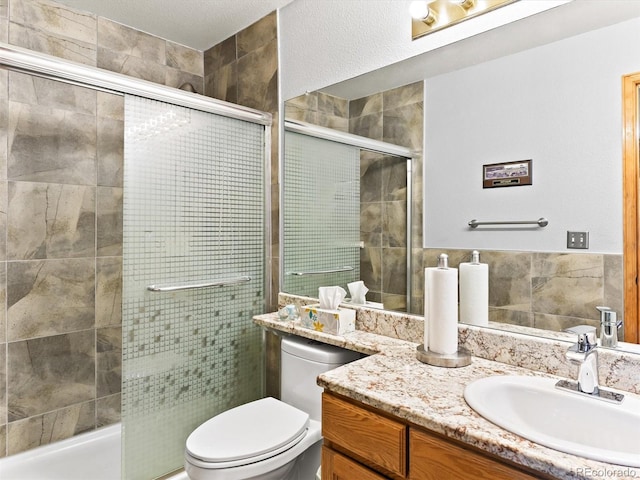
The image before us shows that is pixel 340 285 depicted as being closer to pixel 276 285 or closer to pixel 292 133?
pixel 276 285

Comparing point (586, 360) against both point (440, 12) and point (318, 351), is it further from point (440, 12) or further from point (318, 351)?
point (440, 12)

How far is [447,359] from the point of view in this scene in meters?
1.29

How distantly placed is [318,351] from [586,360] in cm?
97

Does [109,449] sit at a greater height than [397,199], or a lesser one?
lesser

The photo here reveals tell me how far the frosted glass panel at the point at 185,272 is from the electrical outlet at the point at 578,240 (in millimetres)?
1486

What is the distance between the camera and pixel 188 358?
1969 millimetres

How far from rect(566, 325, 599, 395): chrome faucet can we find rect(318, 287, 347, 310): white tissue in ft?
3.01

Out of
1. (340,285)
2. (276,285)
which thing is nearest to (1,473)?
(276,285)

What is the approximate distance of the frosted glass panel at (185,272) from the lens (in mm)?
1778

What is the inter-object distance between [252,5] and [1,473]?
270cm

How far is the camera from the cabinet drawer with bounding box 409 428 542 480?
0.86 m

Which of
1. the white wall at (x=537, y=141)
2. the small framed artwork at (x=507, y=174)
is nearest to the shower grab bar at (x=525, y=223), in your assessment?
the white wall at (x=537, y=141)

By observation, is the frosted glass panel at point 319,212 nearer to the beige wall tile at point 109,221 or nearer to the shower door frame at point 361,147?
the shower door frame at point 361,147

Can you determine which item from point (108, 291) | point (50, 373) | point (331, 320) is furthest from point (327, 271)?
point (50, 373)
